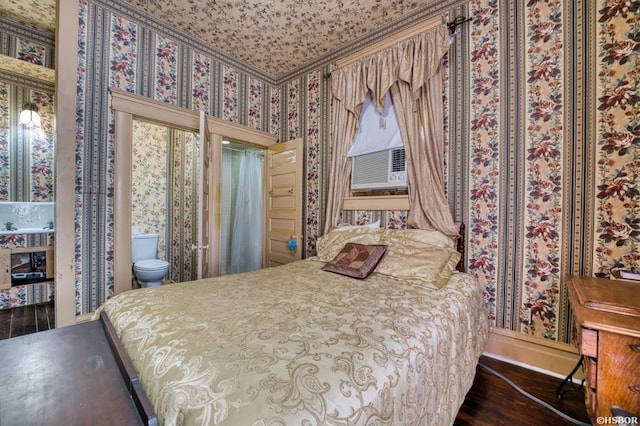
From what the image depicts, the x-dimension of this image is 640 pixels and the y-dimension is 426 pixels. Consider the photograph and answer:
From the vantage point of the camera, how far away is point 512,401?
152 cm

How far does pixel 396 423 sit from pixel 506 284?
5.32ft

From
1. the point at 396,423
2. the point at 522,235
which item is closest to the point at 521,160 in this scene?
the point at 522,235

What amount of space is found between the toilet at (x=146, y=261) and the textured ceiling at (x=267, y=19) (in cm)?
245

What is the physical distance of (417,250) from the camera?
1.91 meters

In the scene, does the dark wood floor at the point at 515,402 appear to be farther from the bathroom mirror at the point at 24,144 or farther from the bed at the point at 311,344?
the bathroom mirror at the point at 24,144

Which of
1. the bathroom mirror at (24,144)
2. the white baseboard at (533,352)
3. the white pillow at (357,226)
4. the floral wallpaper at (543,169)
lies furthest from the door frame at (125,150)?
the white baseboard at (533,352)

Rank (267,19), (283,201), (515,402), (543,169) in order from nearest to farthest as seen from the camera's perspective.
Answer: (515,402) < (543,169) < (267,19) < (283,201)

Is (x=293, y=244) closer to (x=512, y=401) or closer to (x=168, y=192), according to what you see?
(x=512, y=401)

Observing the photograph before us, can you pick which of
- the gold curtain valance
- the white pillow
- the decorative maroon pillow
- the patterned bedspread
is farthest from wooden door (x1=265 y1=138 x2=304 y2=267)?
the patterned bedspread

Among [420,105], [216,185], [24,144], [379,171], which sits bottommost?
[216,185]

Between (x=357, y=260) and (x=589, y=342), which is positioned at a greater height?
(x=357, y=260)

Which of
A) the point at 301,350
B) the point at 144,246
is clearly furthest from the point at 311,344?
the point at 144,246

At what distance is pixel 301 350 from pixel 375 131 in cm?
220

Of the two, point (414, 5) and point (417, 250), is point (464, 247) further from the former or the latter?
point (414, 5)
